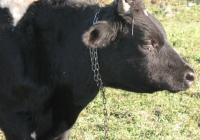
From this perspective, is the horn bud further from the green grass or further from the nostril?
the green grass

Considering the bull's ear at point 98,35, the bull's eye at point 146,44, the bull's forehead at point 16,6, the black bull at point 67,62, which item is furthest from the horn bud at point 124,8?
the bull's forehead at point 16,6

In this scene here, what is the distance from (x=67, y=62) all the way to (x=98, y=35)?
532 mm

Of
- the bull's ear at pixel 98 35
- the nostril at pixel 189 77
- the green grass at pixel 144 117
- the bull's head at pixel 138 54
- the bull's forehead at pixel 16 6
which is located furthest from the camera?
the green grass at pixel 144 117

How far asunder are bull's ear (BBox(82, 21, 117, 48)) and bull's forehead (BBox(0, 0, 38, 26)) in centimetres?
87

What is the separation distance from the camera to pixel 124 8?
13.2ft

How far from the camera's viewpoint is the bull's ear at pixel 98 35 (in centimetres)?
389


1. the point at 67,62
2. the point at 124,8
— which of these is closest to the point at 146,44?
the point at 124,8

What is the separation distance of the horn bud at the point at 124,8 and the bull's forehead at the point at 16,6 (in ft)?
3.29

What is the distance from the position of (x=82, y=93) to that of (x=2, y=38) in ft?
3.15

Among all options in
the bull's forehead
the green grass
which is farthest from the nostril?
the bull's forehead

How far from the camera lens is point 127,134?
5582 mm

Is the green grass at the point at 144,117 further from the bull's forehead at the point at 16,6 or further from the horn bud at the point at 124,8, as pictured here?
the horn bud at the point at 124,8

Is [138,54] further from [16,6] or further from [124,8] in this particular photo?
[16,6]

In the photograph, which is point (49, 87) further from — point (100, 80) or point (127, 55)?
point (127, 55)
